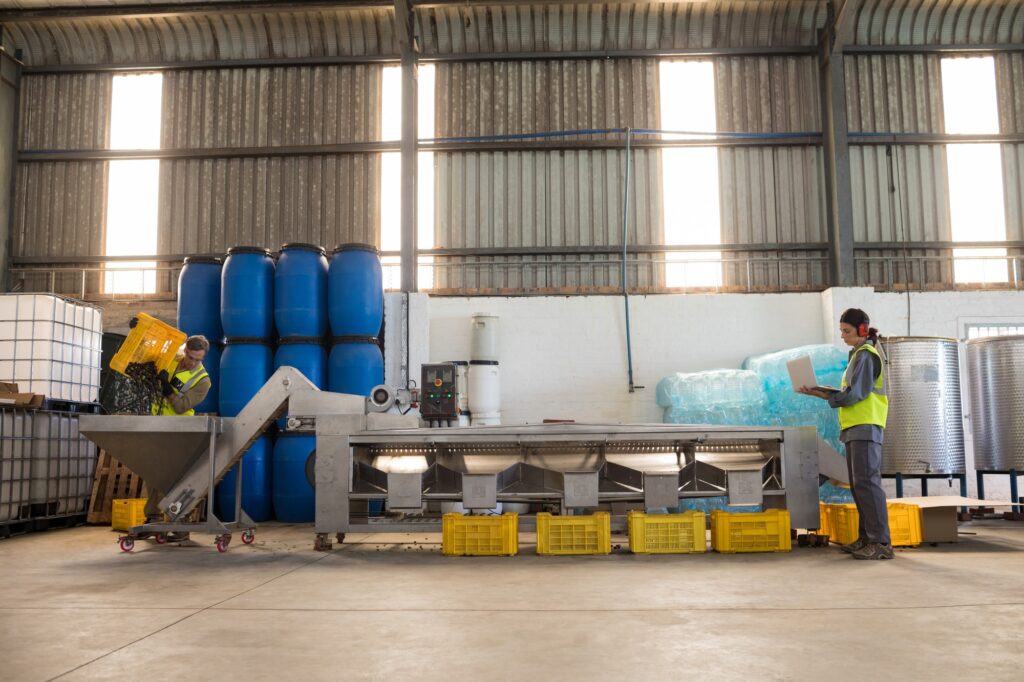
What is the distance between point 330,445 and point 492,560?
5.59 ft

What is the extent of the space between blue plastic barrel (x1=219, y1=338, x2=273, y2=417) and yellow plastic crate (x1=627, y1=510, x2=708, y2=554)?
189 inches

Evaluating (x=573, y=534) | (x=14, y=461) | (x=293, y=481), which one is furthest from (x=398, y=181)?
(x=573, y=534)

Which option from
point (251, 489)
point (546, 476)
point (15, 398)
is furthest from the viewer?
point (251, 489)

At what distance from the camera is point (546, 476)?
688 cm

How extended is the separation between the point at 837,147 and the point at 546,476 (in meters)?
7.56

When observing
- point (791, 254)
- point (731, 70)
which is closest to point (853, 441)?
point (791, 254)

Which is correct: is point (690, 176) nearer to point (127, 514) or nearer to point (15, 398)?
point (127, 514)

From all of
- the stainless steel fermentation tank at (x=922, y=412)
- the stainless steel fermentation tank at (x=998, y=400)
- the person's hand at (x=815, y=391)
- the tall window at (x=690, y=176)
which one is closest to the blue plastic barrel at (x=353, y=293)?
the tall window at (x=690, y=176)

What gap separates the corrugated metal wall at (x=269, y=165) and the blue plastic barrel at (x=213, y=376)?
3007 mm

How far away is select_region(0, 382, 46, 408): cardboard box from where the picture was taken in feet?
23.7

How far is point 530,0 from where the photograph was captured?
11.4 m

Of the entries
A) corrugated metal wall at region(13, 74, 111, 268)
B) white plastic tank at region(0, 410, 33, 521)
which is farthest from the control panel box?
corrugated metal wall at region(13, 74, 111, 268)

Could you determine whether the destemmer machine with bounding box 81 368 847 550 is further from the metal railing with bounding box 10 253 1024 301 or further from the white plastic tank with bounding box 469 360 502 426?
the metal railing with bounding box 10 253 1024 301

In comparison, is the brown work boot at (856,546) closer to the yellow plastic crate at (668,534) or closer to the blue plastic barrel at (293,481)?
the yellow plastic crate at (668,534)
